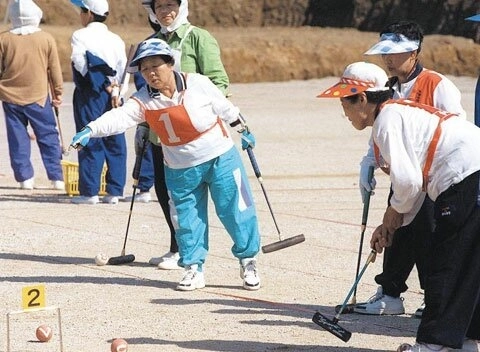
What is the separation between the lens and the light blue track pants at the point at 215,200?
8.34 metres

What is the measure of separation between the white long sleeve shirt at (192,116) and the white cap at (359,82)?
1685 millimetres

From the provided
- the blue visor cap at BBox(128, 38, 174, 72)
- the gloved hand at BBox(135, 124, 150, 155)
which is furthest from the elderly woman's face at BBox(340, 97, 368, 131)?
the gloved hand at BBox(135, 124, 150, 155)

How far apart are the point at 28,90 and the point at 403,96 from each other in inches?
259

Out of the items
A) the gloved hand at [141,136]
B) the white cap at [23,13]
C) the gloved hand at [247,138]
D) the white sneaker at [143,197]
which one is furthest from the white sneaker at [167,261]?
the white cap at [23,13]

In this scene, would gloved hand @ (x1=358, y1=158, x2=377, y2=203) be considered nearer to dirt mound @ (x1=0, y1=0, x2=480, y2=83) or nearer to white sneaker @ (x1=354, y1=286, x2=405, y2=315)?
white sneaker @ (x1=354, y1=286, x2=405, y2=315)

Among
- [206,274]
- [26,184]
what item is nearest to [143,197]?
[26,184]

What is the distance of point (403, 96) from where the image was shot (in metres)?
7.37

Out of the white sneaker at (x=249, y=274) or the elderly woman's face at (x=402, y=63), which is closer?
the elderly woman's face at (x=402, y=63)

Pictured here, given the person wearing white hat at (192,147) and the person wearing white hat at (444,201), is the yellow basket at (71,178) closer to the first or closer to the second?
the person wearing white hat at (192,147)

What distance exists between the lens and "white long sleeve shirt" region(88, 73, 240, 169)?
8156mm

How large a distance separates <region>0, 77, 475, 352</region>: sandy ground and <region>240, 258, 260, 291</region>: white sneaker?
0.20 feet

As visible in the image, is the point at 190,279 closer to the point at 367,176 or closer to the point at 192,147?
the point at 192,147

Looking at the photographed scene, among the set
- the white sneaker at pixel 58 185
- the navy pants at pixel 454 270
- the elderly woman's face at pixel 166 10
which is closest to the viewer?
the navy pants at pixel 454 270

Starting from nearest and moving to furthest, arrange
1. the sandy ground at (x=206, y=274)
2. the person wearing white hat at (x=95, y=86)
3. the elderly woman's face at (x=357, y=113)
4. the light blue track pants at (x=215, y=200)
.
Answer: the elderly woman's face at (x=357, y=113)
the sandy ground at (x=206, y=274)
the light blue track pants at (x=215, y=200)
the person wearing white hat at (x=95, y=86)
